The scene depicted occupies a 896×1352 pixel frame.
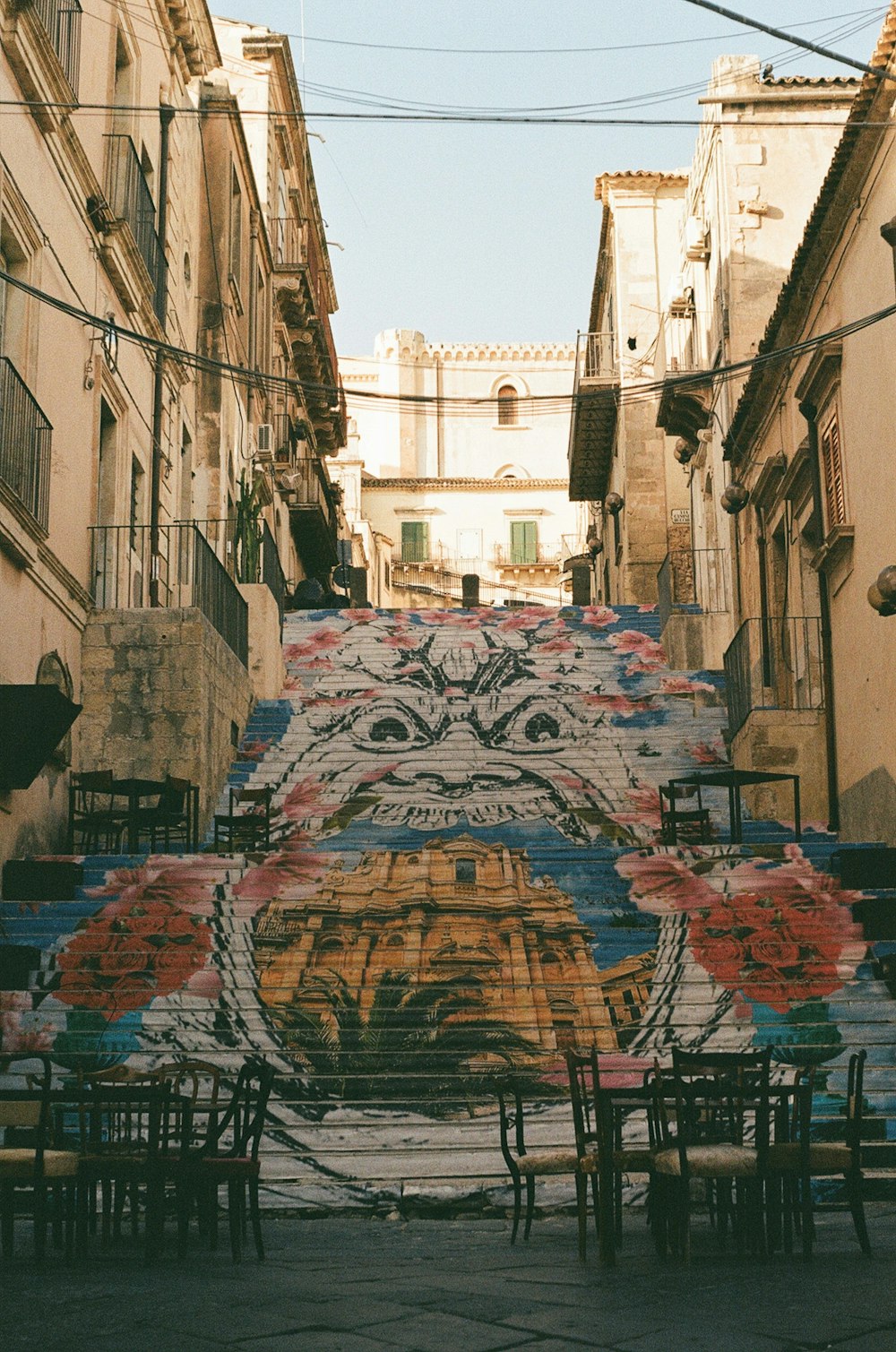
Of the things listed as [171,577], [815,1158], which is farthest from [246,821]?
[815,1158]

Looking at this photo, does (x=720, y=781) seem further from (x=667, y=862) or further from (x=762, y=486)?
(x=762, y=486)

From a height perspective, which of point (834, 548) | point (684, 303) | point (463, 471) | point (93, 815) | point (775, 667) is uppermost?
point (463, 471)

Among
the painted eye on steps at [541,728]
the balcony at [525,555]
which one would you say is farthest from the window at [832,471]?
the balcony at [525,555]

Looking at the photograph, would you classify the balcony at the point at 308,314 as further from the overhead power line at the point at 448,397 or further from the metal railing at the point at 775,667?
the metal railing at the point at 775,667

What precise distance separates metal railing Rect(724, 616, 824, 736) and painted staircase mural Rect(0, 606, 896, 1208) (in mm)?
1761

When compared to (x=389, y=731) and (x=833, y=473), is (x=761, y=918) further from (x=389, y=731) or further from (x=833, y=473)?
(x=389, y=731)

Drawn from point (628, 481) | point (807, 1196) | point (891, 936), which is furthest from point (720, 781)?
point (628, 481)

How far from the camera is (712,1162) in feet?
24.7

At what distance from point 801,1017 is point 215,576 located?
11.1 m

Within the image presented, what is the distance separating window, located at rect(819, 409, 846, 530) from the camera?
56.6 feet

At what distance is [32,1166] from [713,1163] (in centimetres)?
302

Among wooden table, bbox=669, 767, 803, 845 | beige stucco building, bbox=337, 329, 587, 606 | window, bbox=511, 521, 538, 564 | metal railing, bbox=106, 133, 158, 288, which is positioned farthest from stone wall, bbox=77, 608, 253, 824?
window, bbox=511, 521, 538, 564

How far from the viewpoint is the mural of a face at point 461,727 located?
1886 centimetres

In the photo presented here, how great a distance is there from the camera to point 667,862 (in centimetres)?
1486
